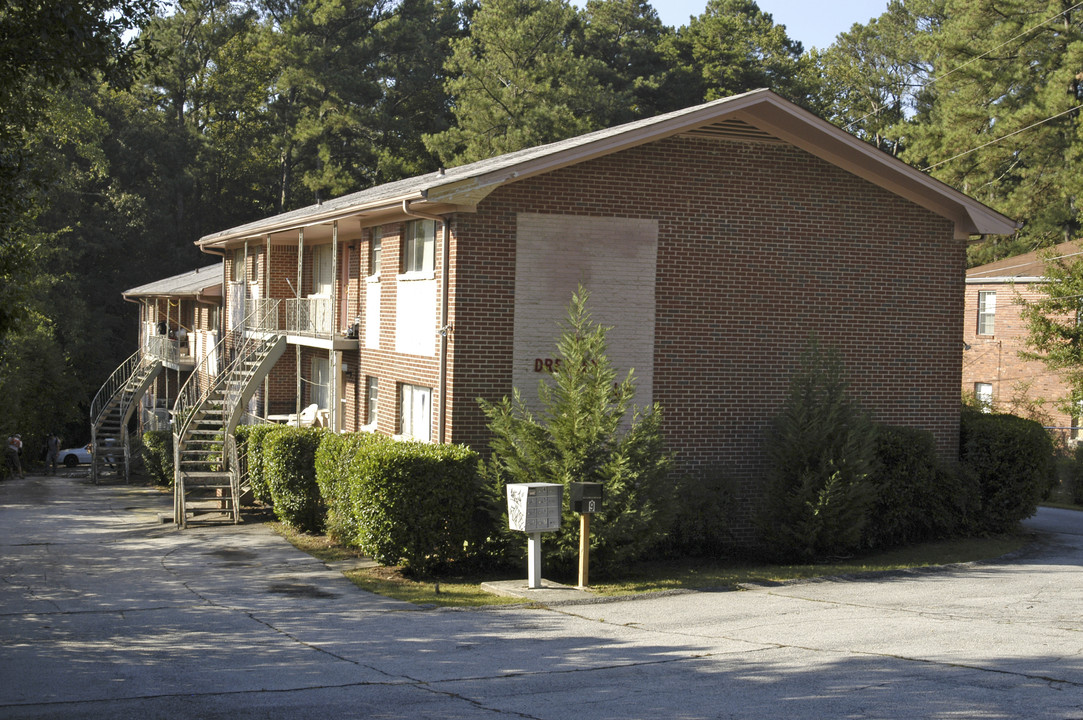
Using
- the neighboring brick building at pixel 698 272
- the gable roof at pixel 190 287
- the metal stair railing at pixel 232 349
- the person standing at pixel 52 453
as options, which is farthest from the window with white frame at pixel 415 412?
the person standing at pixel 52 453

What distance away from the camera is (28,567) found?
58.7 feet

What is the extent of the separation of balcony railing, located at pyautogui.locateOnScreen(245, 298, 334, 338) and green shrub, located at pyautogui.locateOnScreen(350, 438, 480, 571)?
7.14 m

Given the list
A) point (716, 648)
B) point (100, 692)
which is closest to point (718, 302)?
point (716, 648)

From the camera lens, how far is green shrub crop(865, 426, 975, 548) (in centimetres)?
1797

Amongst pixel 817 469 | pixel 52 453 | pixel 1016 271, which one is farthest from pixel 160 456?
pixel 1016 271

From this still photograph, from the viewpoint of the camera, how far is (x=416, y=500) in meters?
15.7

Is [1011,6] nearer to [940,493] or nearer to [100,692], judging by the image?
[940,493]

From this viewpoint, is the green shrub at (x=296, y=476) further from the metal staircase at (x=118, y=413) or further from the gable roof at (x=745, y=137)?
the metal staircase at (x=118, y=413)

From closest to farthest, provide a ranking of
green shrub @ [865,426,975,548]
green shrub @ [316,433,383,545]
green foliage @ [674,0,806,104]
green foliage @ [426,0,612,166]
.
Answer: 1. green shrub @ [316,433,383,545]
2. green shrub @ [865,426,975,548]
3. green foliage @ [426,0,612,166]
4. green foliage @ [674,0,806,104]

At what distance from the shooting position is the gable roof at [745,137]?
1661 cm

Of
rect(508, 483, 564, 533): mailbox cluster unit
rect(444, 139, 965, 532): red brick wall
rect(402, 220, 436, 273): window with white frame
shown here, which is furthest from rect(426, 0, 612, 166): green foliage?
rect(508, 483, 564, 533): mailbox cluster unit

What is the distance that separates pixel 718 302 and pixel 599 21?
4430 cm

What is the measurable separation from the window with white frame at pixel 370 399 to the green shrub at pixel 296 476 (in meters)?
1.49

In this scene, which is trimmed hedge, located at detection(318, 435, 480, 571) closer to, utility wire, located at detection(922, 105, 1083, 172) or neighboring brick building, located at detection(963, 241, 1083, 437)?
neighboring brick building, located at detection(963, 241, 1083, 437)
